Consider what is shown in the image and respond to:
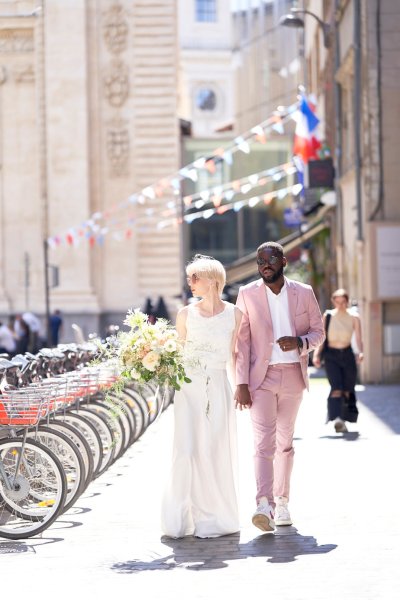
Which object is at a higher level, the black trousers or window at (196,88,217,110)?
window at (196,88,217,110)

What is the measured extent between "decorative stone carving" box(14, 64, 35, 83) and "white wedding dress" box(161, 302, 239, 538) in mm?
39455

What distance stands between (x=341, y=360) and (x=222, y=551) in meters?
8.95

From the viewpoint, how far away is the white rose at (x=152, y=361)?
398 inches

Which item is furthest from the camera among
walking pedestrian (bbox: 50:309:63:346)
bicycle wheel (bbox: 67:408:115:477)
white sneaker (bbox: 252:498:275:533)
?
walking pedestrian (bbox: 50:309:63:346)

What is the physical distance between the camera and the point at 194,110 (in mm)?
101562

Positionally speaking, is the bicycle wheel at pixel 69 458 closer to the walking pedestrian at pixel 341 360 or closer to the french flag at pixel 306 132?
the walking pedestrian at pixel 341 360

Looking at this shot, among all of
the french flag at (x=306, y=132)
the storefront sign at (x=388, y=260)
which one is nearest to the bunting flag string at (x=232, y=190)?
the french flag at (x=306, y=132)

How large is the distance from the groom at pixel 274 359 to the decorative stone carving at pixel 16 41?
130ft

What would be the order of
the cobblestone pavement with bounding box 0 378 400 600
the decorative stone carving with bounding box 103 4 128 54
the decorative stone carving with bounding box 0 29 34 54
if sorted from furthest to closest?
the decorative stone carving with bounding box 0 29 34 54, the decorative stone carving with bounding box 103 4 128 54, the cobblestone pavement with bounding box 0 378 400 600

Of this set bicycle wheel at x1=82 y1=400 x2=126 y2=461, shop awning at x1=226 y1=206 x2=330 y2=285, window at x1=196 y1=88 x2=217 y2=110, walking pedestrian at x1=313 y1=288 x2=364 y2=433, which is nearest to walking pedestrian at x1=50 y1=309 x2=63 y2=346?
shop awning at x1=226 y1=206 x2=330 y2=285

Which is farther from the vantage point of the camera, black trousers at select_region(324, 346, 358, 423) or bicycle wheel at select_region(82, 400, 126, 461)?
black trousers at select_region(324, 346, 358, 423)

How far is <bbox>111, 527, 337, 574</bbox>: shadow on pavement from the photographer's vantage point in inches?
351

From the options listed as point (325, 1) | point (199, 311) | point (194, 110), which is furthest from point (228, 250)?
point (199, 311)

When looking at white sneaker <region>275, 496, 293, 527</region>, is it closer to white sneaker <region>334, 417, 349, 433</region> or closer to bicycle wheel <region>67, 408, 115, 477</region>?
bicycle wheel <region>67, 408, 115, 477</region>
